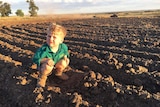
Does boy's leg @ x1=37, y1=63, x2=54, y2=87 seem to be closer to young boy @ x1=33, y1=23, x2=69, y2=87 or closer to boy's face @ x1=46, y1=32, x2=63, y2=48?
young boy @ x1=33, y1=23, x2=69, y2=87

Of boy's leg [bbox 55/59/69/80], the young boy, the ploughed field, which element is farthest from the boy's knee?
boy's leg [bbox 55/59/69/80]

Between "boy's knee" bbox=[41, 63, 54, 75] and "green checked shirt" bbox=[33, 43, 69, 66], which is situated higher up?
"green checked shirt" bbox=[33, 43, 69, 66]

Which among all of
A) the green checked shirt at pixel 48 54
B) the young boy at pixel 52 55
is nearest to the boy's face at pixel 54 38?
the young boy at pixel 52 55

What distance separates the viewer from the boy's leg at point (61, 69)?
6723 millimetres

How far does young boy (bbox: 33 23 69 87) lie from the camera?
6285 millimetres

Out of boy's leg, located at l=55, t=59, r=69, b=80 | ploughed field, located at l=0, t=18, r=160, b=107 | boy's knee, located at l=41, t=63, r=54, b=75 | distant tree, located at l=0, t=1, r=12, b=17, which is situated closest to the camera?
ploughed field, located at l=0, t=18, r=160, b=107

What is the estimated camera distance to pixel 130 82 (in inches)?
267

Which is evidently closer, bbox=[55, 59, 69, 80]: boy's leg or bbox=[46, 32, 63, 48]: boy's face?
bbox=[46, 32, 63, 48]: boy's face

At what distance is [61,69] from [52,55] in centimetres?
36

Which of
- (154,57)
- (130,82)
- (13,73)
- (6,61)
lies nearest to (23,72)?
(13,73)

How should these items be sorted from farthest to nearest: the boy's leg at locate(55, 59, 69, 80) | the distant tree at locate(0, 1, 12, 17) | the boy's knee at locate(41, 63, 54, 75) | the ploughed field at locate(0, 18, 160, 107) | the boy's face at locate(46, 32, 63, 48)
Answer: the distant tree at locate(0, 1, 12, 17), the boy's leg at locate(55, 59, 69, 80), the boy's knee at locate(41, 63, 54, 75), the boy's face at locate(46, 32, 63, 48), the ploughed field at locate(0, 18, 160, 107)

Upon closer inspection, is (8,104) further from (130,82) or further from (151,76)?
(151,76)

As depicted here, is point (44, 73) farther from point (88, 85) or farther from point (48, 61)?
point (88, 85)

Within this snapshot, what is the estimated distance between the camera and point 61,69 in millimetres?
6816
